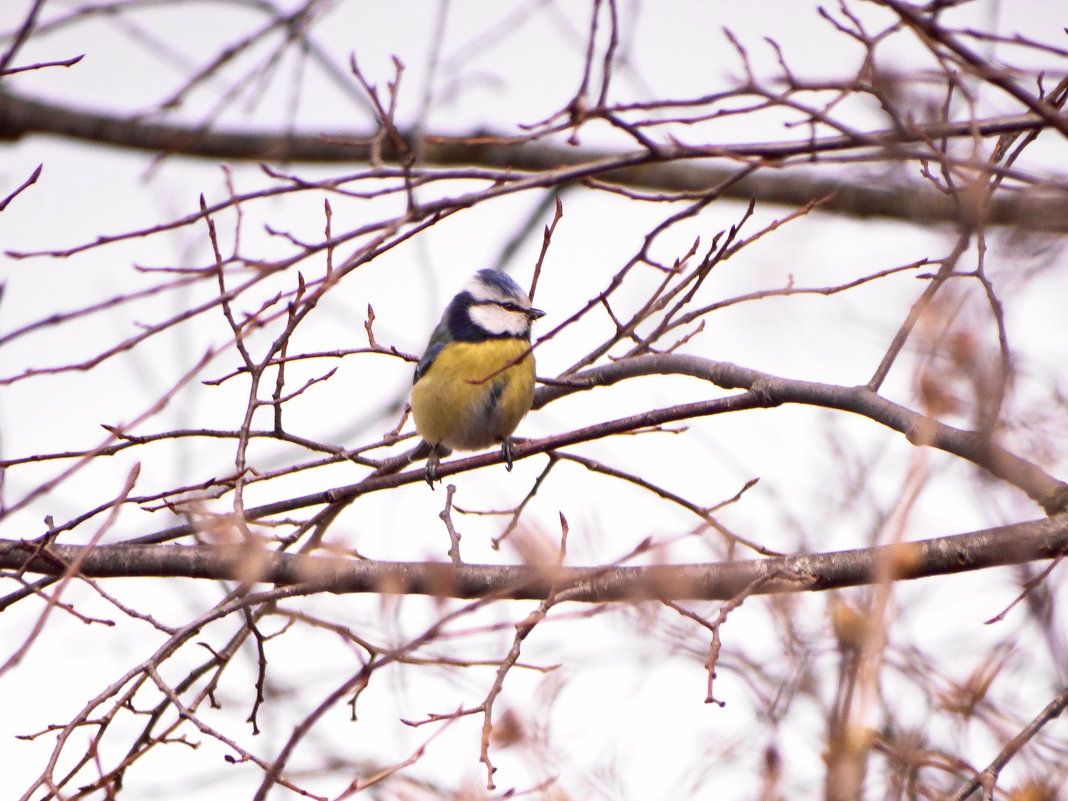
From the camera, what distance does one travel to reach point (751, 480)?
3.46 meters

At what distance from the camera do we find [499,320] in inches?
223

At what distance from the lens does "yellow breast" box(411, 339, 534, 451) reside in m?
4.96

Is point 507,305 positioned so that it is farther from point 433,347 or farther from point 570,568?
point 570,568

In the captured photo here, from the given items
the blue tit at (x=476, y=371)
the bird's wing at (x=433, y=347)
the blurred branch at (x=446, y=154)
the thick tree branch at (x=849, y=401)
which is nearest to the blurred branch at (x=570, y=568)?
the thick tree branch at (x=849, y=401)

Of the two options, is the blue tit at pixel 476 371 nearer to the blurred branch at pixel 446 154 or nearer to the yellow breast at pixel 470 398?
the yellow breast at pixel 470 398

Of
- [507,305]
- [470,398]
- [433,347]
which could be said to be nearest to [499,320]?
[507,305]

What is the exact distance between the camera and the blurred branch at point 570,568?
2.84 metres

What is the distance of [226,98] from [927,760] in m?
2.84

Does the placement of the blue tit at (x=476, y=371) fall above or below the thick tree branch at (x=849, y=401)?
above

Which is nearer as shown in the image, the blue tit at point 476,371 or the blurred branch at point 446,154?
the blue tit at point 476,371

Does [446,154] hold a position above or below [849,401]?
above

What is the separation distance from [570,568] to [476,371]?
2668mm

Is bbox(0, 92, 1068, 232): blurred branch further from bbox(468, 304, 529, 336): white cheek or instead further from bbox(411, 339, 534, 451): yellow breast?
bbox(411, 339, 534, 451): yellow breast

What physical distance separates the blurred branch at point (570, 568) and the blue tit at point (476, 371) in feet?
4.26
